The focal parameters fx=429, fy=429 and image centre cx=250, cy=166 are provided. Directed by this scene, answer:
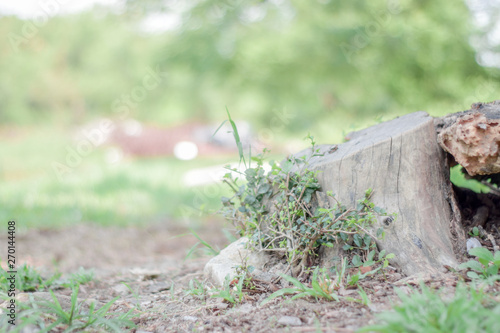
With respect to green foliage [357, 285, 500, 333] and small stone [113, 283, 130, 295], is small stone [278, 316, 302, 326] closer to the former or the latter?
green foliage [357, 285, 500, 333]

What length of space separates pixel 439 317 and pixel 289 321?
1.78ft

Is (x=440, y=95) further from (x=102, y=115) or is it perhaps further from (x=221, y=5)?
(x=102, y=115)

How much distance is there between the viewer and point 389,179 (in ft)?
6.62

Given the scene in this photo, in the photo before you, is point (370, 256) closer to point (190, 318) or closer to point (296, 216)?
point (296, 216)

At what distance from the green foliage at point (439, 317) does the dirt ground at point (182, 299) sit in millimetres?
187

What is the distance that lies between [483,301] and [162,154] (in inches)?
505

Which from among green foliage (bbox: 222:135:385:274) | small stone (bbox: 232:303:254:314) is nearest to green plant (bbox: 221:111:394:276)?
green foliage (bbox: 222:135:385:274)

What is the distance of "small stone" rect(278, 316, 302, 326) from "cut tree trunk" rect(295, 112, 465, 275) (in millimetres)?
586

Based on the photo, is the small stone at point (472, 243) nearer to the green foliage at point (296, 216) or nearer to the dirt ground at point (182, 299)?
the dirt ground at point (182, 299)

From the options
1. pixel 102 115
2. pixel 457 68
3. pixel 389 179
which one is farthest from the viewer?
pixel 102 115

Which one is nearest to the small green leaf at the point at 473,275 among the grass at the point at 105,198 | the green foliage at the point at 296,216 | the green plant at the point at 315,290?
the green foliage at the point at 296,216

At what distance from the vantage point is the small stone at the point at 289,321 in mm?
1611

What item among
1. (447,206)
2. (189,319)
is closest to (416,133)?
(447,206)

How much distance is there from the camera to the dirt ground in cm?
162
